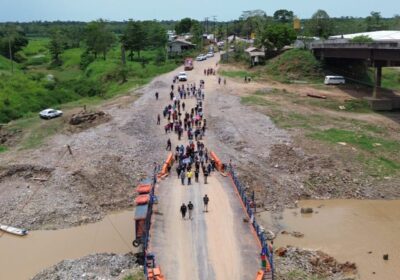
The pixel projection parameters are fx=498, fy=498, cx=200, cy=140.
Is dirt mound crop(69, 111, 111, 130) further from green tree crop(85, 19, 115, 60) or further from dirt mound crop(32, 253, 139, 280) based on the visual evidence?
green tree crop(85, 19, 115, 60)

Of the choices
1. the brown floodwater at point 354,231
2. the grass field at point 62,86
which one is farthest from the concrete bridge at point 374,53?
the grass field at point 62,86

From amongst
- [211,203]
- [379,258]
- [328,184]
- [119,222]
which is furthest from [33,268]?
[328,184]

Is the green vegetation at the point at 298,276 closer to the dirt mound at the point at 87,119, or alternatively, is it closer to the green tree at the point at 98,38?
the dirt mound at the point at 87,119

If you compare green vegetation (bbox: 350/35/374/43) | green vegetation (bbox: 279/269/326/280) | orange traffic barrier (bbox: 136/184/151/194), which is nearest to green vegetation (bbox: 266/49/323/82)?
green vegetation (bbox: 350/35/374/43)

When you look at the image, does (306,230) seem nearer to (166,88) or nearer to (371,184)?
(371,184)

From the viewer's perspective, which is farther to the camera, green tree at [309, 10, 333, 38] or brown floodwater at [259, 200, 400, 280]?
green tree at [309, 10, 333, 38]

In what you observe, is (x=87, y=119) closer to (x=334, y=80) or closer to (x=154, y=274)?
(x=154, y=274)
